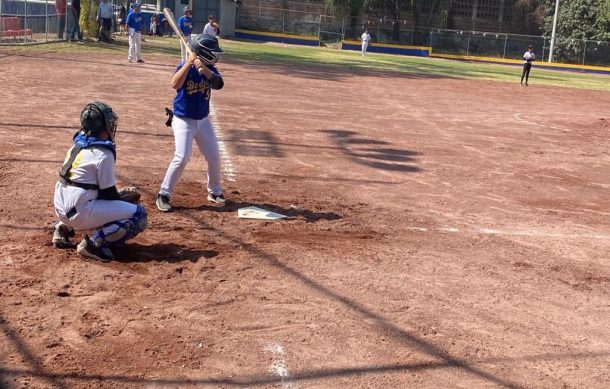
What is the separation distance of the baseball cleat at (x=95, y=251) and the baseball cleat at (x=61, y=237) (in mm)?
288

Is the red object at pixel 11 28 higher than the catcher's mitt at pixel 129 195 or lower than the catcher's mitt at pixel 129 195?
higher

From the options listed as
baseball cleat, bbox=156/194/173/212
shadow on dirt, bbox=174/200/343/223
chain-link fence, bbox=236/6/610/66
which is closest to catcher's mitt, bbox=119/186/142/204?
baseball cleat, bbox=156/194/173/212

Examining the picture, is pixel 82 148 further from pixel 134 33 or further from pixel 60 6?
pixel 60 6

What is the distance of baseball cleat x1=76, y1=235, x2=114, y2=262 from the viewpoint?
6.55 metres

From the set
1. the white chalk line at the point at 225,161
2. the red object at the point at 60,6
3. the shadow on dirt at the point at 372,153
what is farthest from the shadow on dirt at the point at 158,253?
the red object at the point at 60,6

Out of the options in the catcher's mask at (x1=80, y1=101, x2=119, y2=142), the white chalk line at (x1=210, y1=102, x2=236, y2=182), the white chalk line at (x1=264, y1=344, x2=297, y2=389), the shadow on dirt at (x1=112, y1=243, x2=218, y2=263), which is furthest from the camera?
Answer: the white chalk line at (x1=210, y1=102, x2=236, y2=182)

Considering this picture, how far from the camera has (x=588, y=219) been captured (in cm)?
952

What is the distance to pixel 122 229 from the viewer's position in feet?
21.4

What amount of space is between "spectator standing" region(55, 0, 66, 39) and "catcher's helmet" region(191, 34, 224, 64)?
25.5 meters

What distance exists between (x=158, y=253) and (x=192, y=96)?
7.21 feet

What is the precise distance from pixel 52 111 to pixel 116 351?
34.0 ft

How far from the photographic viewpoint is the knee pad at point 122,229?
650 cm

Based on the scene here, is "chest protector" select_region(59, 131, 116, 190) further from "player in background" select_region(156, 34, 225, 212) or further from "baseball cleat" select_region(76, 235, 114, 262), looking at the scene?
"player in background" select_region(156, 34, 225, 212)

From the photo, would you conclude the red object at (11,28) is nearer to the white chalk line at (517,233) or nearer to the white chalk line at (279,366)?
the white chalk line at (517,233)
